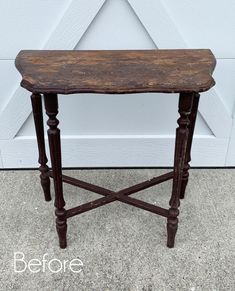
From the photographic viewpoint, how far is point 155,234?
2.02 metres

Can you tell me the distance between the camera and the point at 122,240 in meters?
1.98

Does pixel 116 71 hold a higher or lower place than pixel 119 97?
higher

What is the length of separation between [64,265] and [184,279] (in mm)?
593

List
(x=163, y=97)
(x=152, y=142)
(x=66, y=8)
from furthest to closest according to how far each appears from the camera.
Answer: (x=152, y=142)
(x=163, y=97)
(x=66, y=8)

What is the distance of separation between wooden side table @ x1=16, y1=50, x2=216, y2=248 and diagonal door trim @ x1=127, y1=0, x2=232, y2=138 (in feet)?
0.93

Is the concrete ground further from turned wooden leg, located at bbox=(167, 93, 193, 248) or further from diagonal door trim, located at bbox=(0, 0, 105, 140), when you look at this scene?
diagonal door trim, located at bbox=(0, 0, 105, 140)

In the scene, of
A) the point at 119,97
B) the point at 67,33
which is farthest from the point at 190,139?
the point at 67,33

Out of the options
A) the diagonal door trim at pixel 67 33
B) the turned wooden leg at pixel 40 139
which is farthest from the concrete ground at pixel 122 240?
the diagonal door trim at pixel 67 33

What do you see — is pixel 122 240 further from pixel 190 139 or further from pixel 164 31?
pixel 164 31

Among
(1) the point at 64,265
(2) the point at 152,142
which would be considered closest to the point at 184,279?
(1) the point at 64,265

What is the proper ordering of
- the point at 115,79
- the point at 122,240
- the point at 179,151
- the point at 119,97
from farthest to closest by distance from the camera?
the point at 119,97, the point at 122,240, the point at 179,151, the point at 115,79

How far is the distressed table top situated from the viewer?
146cm

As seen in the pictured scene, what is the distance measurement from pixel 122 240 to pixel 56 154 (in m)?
0.65

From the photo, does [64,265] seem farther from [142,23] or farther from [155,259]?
[142,23]
